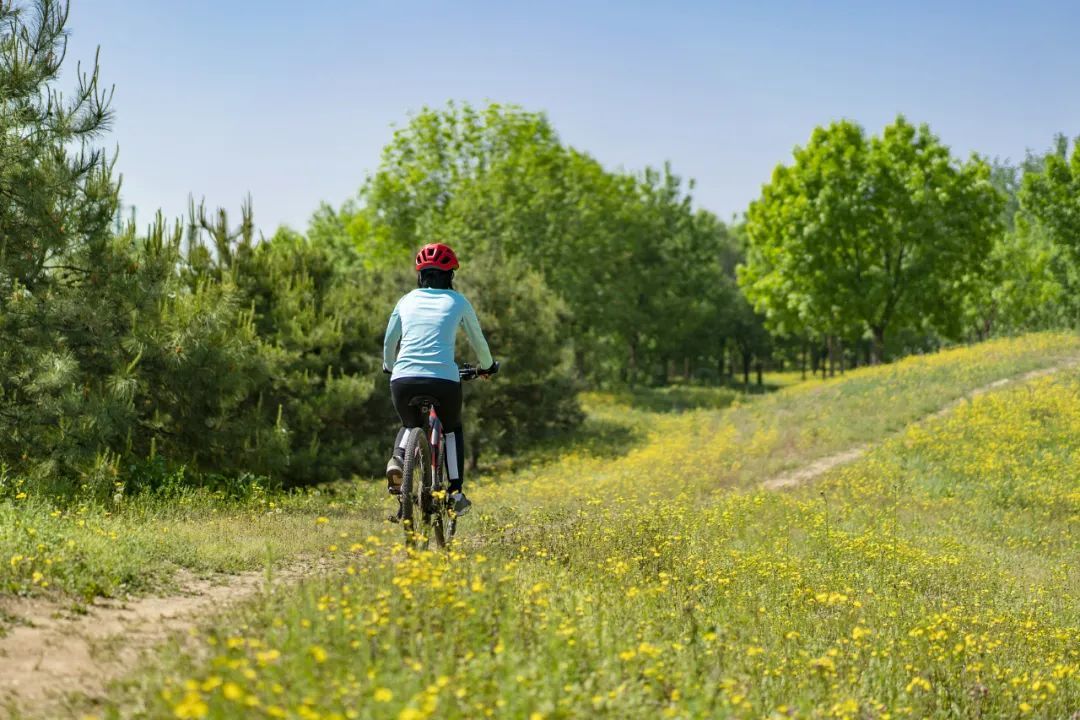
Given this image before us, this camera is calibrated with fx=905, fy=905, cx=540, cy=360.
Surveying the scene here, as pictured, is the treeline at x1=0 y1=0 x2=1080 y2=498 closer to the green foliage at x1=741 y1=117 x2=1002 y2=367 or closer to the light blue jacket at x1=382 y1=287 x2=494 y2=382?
the green foliage at x1=741 y1=117 x2=1002 y2=367

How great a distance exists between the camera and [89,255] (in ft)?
37.3

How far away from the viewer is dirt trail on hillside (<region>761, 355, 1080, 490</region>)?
17.7 m

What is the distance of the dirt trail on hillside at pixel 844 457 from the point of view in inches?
697

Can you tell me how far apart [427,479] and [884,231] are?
3655cm

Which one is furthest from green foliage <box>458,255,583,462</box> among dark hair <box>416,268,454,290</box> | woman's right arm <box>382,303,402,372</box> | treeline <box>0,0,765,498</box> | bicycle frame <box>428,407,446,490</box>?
bicycle frame <box>428,407,446,490</box>

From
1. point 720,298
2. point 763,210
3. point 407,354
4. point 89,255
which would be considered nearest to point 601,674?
point 407,354

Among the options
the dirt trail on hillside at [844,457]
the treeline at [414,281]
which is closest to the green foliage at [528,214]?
the treeline at [414,281]

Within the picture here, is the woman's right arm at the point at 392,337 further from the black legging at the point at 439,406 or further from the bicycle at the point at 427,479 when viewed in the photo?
the bicycle at the point at 427,479

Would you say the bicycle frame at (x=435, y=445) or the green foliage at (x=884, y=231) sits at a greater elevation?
the green foliage at (x=884, y=231)

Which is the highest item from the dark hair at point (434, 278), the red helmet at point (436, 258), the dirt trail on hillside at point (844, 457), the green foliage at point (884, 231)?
the green foliage at point (884, 231)

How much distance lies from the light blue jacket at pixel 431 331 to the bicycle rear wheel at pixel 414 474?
0.53 metres

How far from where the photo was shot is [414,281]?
84.4 ft

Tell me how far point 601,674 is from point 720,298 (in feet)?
195

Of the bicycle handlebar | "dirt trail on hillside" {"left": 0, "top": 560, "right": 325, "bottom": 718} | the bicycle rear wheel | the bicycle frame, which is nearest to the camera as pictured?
"dirt trail on hillside" {"left": 0, "top": 560, "right": 325, "bottom": 718}
